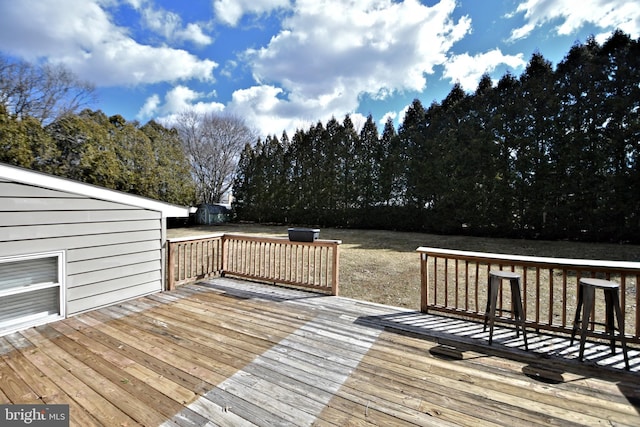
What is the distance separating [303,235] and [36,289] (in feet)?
10.2

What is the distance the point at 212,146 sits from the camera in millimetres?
18219

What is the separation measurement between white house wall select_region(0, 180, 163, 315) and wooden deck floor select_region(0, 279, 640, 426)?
0.40 metres

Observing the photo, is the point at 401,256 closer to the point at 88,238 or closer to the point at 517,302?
the point at 517,302

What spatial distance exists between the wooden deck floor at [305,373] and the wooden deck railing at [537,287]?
0.27 m

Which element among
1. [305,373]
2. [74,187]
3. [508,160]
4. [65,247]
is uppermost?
[508,160]

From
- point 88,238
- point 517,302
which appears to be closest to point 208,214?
point 88,238

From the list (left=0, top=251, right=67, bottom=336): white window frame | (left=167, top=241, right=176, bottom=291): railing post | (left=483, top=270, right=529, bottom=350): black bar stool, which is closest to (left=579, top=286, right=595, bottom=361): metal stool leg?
(left=483, top=270, right=529, bottom=350): black bar stool

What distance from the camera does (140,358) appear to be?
92.4 inches

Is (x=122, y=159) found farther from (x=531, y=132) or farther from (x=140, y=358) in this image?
(x=531, y=132)

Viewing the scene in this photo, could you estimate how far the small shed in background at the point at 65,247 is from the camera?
2717 millimetres

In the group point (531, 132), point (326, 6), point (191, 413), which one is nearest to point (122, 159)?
point (326, 6)

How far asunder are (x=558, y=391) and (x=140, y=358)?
10.8 feet

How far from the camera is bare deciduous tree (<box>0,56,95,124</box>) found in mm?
10852
